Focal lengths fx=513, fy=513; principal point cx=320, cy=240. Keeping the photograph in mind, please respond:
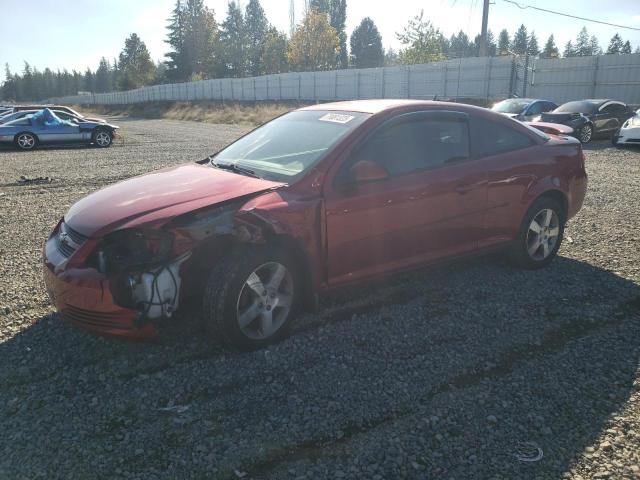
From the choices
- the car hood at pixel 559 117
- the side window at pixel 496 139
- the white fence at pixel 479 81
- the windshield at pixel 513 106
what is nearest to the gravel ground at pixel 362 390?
the side window at pixel 496 139

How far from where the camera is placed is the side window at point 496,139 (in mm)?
4555

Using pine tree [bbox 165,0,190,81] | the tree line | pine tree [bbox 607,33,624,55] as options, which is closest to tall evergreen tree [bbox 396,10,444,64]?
the tree line

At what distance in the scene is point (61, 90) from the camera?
151 m

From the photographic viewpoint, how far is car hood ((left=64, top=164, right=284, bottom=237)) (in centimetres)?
331

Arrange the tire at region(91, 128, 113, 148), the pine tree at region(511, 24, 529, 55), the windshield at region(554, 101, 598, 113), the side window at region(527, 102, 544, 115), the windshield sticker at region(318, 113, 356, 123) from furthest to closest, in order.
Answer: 1. the pine tree at region(511, 24, 529, 55)
2. the tire at region(91, 128, 113, 148)
3. the side window at region(527, 102, 544, 115)
4. the windshield at region(554, 101, 598, 113)
5. the windshield sticker at region(318, 113, 356, 123)

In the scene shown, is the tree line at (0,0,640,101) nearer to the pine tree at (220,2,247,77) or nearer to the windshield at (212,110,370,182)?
the pine tree at (220,2,247,77)

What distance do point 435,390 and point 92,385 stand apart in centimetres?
205

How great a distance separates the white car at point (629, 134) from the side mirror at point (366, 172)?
14.3 metres

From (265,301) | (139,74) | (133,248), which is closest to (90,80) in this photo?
(139,74)

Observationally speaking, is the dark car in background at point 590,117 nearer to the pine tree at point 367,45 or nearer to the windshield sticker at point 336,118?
the windshield sticker at point 336,118

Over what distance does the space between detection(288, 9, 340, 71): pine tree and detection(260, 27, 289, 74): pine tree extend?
13.2 m

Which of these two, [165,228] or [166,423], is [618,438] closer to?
[166,423]

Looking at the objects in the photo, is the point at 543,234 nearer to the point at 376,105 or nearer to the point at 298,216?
the point at 376,105

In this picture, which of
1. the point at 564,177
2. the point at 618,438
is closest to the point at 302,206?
the point at 618,438
